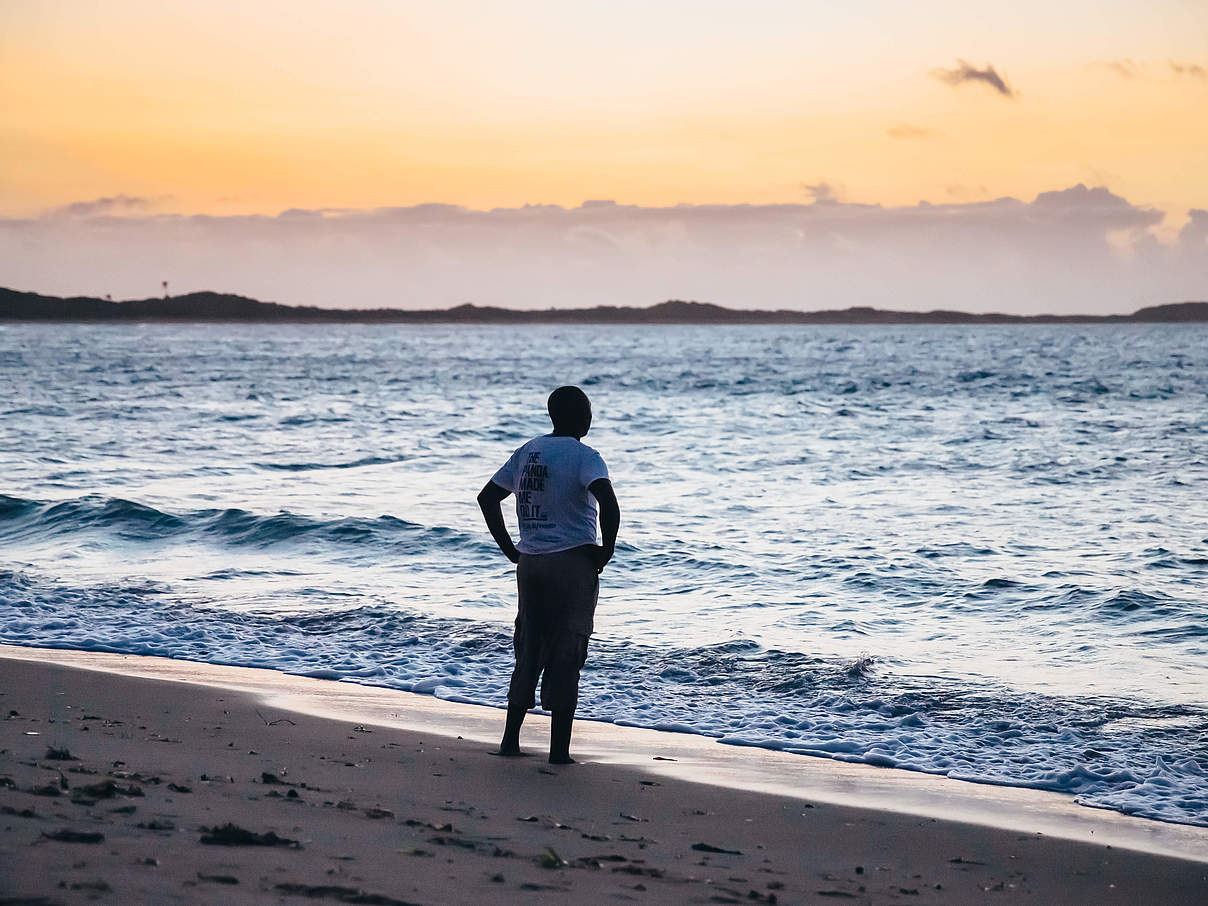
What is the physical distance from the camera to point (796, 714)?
7523 mm

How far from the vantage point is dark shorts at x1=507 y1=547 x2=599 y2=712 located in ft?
19.0

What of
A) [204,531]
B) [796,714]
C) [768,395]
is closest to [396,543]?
[204,531]

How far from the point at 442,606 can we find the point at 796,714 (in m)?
4.13

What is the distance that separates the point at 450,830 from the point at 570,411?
214 centimetres

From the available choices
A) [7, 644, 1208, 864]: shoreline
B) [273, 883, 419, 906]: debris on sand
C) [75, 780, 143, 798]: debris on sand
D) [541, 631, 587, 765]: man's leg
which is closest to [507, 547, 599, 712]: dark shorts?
[541, 631, 587, 765]: man's leg

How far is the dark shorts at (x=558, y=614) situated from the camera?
580cm

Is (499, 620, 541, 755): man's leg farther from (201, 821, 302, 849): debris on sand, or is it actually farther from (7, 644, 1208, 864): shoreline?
(201, 821, 302, 849): debris on sand

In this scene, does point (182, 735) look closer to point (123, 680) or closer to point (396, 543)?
Answer: point (123, 680)

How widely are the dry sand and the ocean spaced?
1.06 m

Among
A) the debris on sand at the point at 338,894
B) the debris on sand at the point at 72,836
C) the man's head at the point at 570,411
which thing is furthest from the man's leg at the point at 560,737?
the debris on sand at the point at 72,836

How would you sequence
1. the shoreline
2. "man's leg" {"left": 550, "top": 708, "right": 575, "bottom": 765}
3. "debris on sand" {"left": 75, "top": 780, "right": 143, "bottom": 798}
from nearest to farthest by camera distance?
"debris on sand" {"left": 75, "top": 780, "right": 143, "bottom": 798}, the shoreline, "man's leg" {"left": 550, "top": 708, "right": 575, "bottom": 765}

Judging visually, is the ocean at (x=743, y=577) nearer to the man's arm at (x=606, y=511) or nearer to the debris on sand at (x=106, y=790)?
the man's arm at (x=606, y=511)

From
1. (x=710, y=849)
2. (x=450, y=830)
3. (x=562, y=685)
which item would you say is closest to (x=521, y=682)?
(x=562, y=685)

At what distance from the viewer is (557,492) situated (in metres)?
5.78
